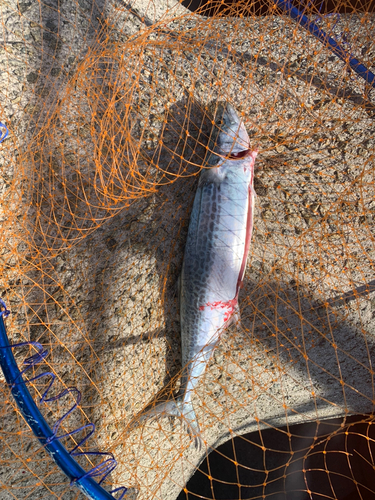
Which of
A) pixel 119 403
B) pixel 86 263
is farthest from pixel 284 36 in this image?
pixel 119 403

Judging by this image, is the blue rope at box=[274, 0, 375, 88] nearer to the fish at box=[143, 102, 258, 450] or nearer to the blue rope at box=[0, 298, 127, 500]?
the fish at box=[143, 102, 258, 450]

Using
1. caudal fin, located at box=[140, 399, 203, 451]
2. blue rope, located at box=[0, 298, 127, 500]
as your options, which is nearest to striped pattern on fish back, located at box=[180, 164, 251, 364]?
caudal fin, located at box=[140, 399, 203, 451]

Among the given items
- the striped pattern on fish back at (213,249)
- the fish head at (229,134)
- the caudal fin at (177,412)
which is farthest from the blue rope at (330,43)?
the caudal fin at (177,412)

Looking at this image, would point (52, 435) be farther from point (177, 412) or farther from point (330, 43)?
point (330, 43)

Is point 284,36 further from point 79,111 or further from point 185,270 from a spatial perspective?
point 185,270

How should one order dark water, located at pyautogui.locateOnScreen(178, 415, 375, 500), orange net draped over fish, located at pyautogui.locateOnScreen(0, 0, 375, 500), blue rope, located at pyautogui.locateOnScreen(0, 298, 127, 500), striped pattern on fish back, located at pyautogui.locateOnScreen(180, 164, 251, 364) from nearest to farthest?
blue rope, located at pyautogui.locateOnScreen(0, 298, 127, 500) → striped pattern on fish back, located at pyautogui.locateOnScreen(180, 164, 251, 364) → orange net draped over fish, located at pyautogui.locateOnScreen(0, 0, 375, 500) → dark water, located at pyautogui.locateOnScreen(178, 415, 375, 500)

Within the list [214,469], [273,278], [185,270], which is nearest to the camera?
[185,270]

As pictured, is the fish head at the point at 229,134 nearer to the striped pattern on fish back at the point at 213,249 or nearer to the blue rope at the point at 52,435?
the striped pattern on fish back at the point at 213,249

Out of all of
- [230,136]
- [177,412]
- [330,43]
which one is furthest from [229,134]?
[177,412]
